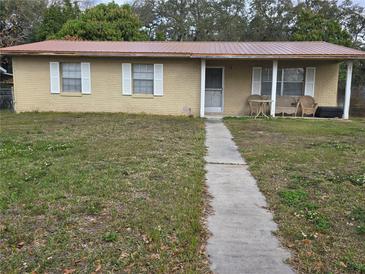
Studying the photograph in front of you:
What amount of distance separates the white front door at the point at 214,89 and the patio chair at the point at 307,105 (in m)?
3.21

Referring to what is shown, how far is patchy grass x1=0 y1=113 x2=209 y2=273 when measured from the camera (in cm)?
291

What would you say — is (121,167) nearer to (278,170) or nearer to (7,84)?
(278,170)

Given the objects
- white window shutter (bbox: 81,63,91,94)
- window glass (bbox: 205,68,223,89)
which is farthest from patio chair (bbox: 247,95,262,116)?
white window shutter (bbox: 81,63,91,94)

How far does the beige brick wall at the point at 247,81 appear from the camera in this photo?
1445 cm

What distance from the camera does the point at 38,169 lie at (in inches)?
216

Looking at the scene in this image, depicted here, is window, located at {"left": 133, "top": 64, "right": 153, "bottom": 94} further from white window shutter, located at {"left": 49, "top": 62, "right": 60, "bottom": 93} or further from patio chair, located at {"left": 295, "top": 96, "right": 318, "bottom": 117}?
patio chair, located at {"left": 295, "top": 96, "right": 318, "bottom": 117}

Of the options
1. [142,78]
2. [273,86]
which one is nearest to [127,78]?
[142,78]

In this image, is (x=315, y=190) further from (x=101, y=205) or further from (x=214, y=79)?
(x=214, y=79)

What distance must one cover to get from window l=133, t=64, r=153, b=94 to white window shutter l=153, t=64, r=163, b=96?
0.23 m

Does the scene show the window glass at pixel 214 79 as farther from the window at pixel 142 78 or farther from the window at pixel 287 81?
the window at pixel 142 78

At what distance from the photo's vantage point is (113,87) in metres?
13.9

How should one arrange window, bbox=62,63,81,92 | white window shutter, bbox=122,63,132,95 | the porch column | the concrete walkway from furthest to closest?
window, bbox=62,63,81,92 → white window shutter, bbox=122,63,132,95 → the porch column → the concrete walkway

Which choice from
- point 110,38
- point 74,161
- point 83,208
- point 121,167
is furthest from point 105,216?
point 110,38

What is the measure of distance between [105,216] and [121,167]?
6.46ft
